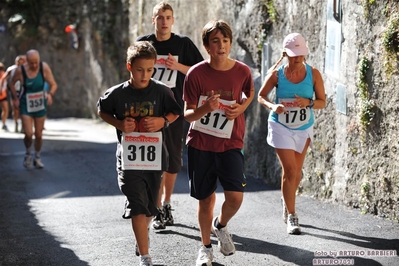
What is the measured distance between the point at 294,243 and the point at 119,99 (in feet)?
6.62

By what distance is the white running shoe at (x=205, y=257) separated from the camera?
6.09 metres

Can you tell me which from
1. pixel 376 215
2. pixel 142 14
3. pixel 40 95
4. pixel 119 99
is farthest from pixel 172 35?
pixel 142 14

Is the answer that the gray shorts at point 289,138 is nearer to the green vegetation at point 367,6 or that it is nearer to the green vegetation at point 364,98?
the green vegetation at point 364,98

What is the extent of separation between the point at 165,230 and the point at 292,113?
159cm

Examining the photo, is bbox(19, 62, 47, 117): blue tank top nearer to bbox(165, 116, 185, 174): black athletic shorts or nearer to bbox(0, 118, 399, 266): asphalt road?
bbox(0, 118, 399, 266): asphalt road

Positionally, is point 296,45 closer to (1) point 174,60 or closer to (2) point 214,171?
(1) point 174,60

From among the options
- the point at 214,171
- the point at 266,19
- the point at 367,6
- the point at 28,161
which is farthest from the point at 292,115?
the point at 28,161

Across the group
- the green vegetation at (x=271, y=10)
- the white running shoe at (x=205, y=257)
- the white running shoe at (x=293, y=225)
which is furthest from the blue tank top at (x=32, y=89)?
the white running shoe at (x=205, y=257)

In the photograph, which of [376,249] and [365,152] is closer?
[376,249]

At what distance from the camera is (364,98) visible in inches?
327

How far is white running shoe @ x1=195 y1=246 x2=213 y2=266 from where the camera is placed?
20.0 ft

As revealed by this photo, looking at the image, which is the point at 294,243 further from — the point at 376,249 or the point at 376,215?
the point at 376,215

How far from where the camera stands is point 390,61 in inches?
307

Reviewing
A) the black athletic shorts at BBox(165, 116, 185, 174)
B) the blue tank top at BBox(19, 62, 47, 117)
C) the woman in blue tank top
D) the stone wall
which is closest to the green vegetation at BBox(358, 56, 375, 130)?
the stone wall
